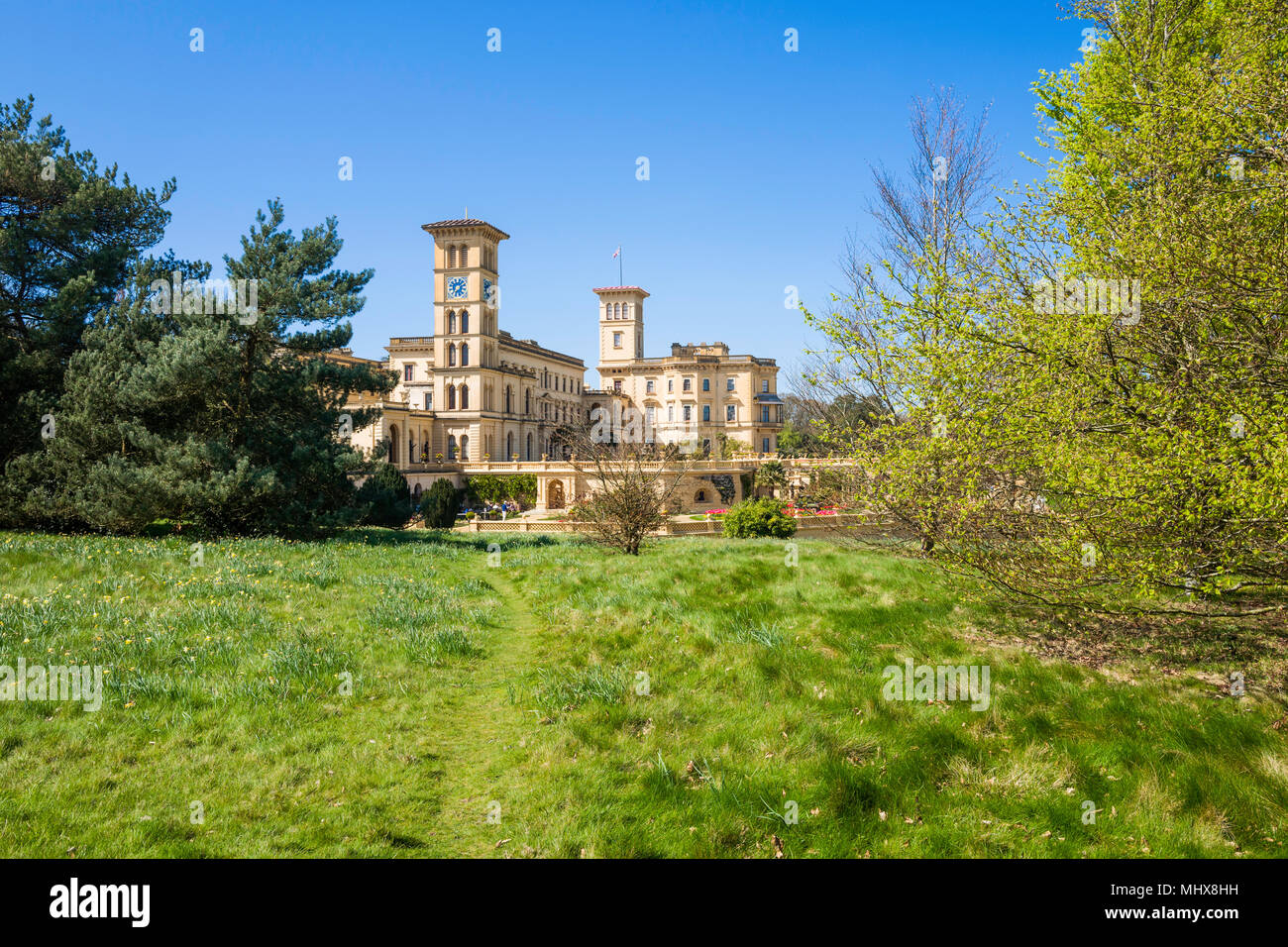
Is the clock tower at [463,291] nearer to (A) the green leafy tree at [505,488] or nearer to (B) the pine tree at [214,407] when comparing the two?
(A) the green leafy tree at [505,488]

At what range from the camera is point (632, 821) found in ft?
15.8

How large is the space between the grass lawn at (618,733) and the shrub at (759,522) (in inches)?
532

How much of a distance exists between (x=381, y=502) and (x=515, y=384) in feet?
150

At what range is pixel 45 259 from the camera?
18094 mm

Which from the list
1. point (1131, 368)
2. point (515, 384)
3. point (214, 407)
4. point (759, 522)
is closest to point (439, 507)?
point (214, 407)

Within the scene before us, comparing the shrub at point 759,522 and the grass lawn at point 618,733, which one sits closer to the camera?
the grass lawn at point 618,733

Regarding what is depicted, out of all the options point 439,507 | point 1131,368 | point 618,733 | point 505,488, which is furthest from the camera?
point 505,488

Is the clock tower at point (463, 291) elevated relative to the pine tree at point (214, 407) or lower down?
elevated

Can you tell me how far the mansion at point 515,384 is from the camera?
58.4 metres

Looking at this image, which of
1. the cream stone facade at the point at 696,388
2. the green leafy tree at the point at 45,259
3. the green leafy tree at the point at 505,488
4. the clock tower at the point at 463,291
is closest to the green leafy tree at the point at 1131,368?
the green leafy tree at the point at 45,259

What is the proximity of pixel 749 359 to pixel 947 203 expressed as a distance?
5141 centimetres

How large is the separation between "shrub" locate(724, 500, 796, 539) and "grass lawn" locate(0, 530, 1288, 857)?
13.5 m

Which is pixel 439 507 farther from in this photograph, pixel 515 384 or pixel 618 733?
pixel 515 384
